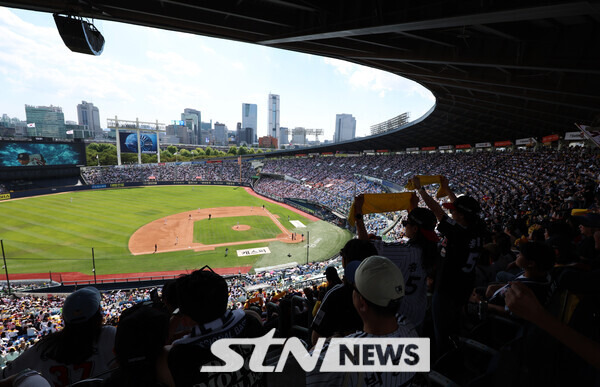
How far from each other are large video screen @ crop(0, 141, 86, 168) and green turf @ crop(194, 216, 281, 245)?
44.0m

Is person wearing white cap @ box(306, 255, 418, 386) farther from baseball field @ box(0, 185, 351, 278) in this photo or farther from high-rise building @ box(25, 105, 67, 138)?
high-rise building @ box(25, 105, 67, 138)

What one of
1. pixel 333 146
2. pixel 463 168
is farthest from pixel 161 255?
pixel 333 146

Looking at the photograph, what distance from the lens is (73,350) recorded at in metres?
2.40

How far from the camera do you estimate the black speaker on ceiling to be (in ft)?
21.1

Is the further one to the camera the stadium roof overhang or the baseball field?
the baseball field

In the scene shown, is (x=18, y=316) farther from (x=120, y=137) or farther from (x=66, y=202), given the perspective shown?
→ (x=120, y=137)

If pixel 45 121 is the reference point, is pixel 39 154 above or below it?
below

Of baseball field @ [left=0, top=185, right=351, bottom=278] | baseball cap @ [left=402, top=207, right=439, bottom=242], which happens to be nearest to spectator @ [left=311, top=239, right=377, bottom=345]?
baseball cap @ [left=402, top=207, right=439, bottom=242]

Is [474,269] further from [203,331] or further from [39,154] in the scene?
[39,154]

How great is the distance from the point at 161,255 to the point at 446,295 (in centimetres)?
2749

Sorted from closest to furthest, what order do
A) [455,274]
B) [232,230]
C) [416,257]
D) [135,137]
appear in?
1. [416,257]
2. [455,274]
3. [232,230]
4. [135,137]

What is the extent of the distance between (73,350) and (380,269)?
2646 mm

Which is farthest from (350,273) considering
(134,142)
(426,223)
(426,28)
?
(134,142)

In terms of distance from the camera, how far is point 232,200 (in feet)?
174
